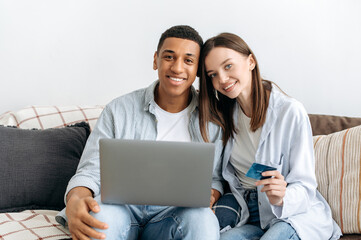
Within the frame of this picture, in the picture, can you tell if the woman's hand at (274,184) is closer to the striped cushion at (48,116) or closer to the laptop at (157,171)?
the laptop at (157,171)

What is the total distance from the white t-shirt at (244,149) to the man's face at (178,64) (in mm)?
264

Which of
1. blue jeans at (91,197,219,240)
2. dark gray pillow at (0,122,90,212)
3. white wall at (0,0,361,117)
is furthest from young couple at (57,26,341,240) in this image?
white wall at (0,0,361,117)

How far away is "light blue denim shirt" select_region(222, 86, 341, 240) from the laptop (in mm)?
348

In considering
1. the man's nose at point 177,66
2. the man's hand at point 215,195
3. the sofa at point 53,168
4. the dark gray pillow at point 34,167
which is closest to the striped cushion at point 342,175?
the sofa at point 53,168

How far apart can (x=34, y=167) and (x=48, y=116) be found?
1.05 feet

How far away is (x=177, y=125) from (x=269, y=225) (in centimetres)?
51

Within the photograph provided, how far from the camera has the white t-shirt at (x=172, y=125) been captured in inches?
62.9

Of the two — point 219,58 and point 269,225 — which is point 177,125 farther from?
point 269,225

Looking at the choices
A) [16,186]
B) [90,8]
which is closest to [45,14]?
[90,8]

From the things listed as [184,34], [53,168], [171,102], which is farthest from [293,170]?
[53,168]

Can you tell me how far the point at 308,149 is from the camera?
1426 mm

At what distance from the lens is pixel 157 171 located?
1144 millimetres

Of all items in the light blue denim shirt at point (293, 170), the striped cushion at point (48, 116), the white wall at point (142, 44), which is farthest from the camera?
the white wall at point (142, 44)

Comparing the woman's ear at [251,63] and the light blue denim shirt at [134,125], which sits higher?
the woman's ear at [251,63]
